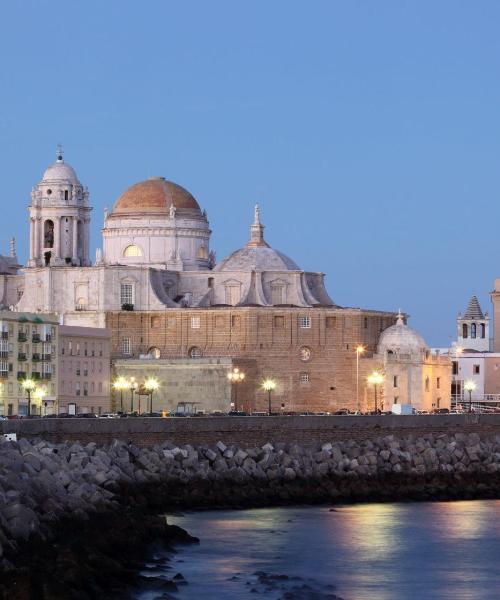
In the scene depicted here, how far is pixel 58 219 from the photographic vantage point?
118812mm

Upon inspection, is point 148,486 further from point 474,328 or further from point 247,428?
point 474,328

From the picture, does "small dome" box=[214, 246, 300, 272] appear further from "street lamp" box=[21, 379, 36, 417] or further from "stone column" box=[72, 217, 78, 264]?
"street lamp" box=[21, 379, 36, 417]

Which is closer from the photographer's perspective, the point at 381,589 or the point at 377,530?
the point at 381,589

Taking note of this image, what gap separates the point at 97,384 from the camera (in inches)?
4306

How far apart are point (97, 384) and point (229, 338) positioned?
359 inches

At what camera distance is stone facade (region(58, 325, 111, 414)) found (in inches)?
4124

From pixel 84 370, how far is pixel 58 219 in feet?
47.3

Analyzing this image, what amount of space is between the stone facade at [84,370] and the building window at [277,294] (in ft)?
39.3

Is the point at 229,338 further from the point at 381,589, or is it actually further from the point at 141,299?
the point at 381,589

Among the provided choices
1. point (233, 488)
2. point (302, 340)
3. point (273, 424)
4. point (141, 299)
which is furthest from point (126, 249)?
point (233, 488)

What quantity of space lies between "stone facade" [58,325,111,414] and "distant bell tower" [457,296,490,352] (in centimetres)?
3800

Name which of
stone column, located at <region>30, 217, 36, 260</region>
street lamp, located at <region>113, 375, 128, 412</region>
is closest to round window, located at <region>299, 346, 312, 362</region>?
street lamp, located at <region>113, 375, 128, 412</region>

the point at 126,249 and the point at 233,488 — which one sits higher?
the point at 126,249

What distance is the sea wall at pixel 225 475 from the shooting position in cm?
5394
